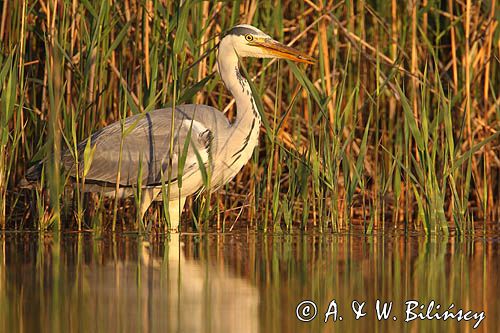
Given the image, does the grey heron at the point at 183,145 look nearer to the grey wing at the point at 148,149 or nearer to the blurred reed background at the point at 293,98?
the grey wing at the point at 148,149

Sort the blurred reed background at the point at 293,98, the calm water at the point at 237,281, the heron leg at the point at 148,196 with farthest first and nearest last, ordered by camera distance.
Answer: the heron leg at the point at 148,196
the blurred reed background at the point at 293,98
the calm water at the point at 237,281

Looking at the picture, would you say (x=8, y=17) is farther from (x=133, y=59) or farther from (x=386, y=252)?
(x=386, y=252)

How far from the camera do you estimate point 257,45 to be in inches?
246

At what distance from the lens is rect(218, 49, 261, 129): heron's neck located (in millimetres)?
6254

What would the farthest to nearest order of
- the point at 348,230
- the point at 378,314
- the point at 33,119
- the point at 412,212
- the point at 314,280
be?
the point at 412,212 → the point at 33,119 → the point at 348,230 → the point at 314,280 → the point at 378,314

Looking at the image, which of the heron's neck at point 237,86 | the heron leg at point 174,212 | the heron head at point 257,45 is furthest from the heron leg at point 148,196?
the heron head at point 257,45

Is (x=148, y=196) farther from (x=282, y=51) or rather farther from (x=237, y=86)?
(x=282, y=51)

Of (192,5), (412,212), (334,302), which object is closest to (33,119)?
(192,5)

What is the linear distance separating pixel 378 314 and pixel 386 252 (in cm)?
145

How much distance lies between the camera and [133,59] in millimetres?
6441

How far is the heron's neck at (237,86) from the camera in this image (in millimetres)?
6254

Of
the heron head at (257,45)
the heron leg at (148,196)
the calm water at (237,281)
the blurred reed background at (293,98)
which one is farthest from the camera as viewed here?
the heron head at (257,45)

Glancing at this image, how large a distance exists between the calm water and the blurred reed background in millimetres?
408

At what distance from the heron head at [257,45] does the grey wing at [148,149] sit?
0.48 meters
